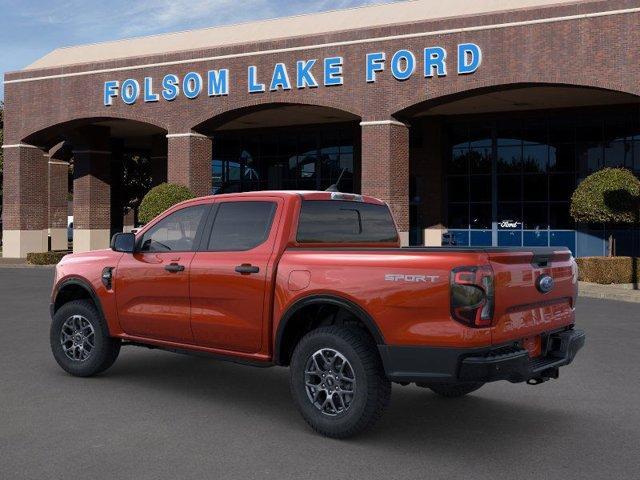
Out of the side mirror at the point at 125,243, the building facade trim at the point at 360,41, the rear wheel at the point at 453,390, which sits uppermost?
the building facade trim at the point at 360,41

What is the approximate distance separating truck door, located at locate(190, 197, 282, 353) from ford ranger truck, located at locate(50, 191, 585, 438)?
0.04 feet

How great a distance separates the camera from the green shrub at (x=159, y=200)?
28406 millimetres

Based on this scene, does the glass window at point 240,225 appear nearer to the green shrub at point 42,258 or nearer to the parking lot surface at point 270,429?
the parking lot surface at point 270,429

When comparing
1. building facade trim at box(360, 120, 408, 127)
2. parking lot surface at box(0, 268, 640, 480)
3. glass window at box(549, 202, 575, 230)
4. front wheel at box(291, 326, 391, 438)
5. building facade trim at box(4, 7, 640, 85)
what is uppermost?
building facade trim at box(4, 7, 640, 85)

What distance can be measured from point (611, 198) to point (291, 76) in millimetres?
12666

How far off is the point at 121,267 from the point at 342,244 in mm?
2356

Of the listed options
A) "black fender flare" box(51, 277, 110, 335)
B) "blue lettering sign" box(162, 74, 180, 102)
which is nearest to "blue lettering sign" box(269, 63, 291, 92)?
"blue lettering sign" box(162, 74, 180, 102)

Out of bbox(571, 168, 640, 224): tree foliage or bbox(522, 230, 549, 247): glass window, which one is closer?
bbox(571, 168, 640, 224): tree foliage

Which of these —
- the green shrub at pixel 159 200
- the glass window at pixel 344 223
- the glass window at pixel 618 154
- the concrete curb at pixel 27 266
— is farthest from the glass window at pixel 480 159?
the glass window at pixel 344 223

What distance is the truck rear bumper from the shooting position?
5078 millimetres

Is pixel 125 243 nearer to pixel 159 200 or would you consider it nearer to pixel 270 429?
pixel 270 429

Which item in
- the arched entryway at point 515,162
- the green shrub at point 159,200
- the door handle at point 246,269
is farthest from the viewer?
the arched entryway at point 515,162

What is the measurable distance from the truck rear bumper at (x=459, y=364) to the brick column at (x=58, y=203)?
3733 cm

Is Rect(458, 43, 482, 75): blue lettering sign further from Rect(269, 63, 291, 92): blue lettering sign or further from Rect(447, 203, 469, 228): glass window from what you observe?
Rect(447, 203, 469, 228): glass window
